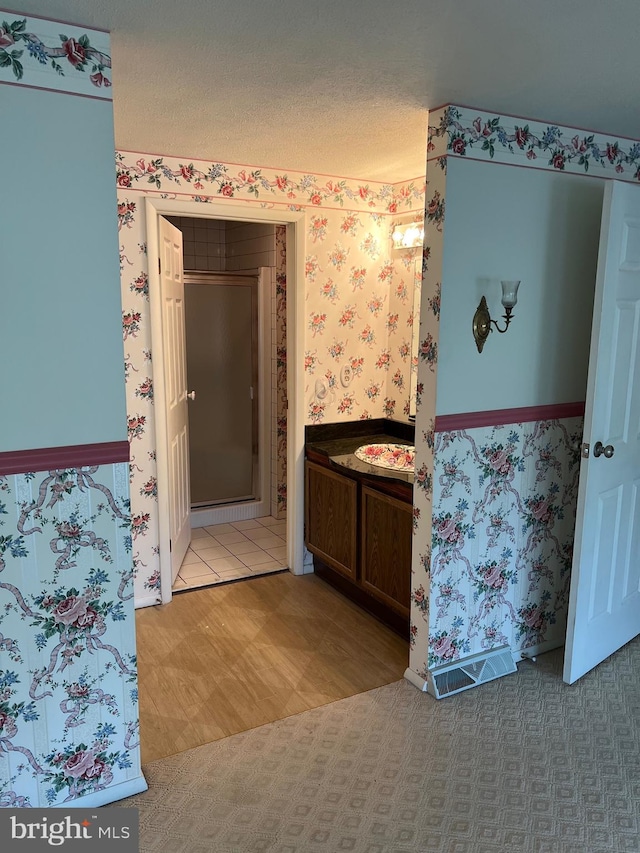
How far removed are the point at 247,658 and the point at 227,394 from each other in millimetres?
2281

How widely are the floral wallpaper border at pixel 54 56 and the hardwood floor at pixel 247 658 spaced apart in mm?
2147

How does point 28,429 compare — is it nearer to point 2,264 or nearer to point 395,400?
point 2,264

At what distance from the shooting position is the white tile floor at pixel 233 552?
3857 millimetres

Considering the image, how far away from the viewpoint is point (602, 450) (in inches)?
101

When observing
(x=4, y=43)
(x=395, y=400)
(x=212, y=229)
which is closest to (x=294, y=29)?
(x=4, y=43)

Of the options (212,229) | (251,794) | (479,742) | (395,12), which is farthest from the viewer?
(212,229)

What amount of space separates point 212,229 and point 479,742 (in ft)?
13.0

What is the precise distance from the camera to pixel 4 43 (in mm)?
1678

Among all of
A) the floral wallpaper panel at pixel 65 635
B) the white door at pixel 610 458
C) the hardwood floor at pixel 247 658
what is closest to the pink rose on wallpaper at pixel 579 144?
the white door at pixel 610 458

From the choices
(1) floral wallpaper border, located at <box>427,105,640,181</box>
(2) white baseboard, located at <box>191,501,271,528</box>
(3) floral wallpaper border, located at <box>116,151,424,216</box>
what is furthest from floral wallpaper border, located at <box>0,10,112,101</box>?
(2) white baseboard, located at <box>191,501,271,528</box>

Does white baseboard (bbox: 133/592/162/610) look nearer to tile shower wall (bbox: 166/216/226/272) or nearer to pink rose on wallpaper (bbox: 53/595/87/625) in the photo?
pink rose on wallpaper (bbox: 53/595/87/625)

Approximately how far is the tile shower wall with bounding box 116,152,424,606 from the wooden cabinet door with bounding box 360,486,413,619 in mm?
804

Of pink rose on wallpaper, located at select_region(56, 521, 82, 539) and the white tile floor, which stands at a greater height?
pink rose on wallpaper, located at select_region(56, 521, 82, 539)

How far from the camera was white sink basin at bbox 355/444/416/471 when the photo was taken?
3.31 meters
